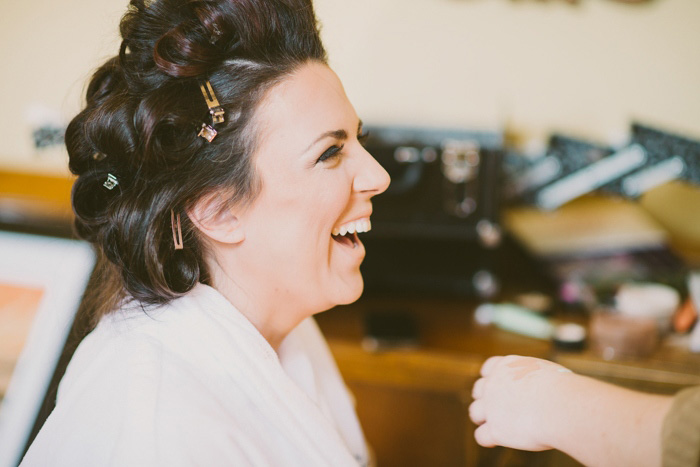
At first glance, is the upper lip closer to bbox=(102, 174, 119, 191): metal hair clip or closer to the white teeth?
the white teeth

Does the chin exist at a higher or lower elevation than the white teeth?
lower

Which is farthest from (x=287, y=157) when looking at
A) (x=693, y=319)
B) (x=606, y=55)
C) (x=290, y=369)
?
(x=606, y=55)

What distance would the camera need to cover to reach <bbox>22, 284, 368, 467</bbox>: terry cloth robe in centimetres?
82

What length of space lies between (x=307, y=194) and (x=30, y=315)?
798mm

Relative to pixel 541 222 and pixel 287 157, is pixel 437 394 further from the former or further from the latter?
pixel 287 157

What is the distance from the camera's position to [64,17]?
6.61 ft

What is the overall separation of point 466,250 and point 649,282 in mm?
500

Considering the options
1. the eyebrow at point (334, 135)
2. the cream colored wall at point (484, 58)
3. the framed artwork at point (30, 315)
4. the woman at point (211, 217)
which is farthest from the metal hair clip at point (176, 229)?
the cream colored wall at point (484, 58)

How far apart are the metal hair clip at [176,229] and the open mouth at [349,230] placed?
27 centimetres

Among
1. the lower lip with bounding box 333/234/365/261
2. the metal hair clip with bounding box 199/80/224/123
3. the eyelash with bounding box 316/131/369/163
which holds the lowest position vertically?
the lower lip with bounding box 333/234/365/261

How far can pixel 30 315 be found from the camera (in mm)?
1380

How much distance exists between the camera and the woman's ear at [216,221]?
0.99 meters

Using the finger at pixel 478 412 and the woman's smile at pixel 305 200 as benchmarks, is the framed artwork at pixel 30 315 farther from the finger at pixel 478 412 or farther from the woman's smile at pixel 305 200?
the finger at pixel 478 412

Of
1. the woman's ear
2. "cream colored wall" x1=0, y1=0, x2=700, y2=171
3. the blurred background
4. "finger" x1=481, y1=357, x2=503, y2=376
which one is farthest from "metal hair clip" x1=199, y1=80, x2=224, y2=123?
"cream colored wall" x1=0, y1=0, x2=700, y2=171
